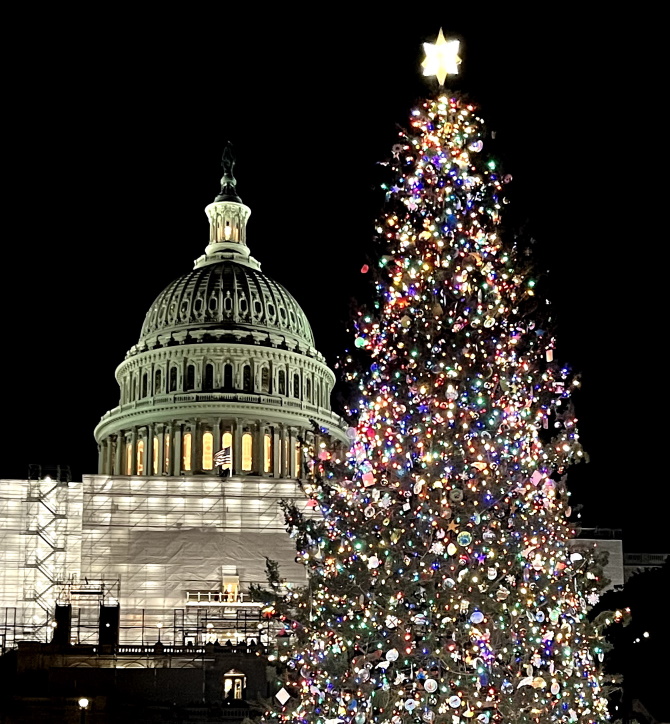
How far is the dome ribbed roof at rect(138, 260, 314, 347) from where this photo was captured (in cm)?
11394

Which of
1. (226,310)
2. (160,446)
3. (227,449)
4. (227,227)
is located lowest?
(227,449)

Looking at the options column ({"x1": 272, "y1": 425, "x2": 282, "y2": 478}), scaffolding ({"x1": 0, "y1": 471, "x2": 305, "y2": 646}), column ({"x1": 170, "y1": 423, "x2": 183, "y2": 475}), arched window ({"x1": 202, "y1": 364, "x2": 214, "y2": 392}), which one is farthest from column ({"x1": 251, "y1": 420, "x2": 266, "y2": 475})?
scaffolding ({"x1": 0, "y1": 471, "x2": 305, "y2": 646})

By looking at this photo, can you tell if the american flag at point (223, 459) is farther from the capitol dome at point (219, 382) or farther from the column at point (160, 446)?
the column at point (160, 446)

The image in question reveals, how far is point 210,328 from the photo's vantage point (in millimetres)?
112625

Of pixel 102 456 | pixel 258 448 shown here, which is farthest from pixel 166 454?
pixel 102 456

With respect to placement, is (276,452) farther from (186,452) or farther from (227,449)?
(186,452)

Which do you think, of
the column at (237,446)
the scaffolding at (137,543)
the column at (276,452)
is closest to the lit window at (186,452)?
the column at (237,446)

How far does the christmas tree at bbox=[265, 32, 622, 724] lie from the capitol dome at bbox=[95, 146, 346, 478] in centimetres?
7730

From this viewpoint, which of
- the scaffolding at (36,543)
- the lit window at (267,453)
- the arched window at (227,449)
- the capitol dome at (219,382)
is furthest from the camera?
the capitol dome at (219,382)

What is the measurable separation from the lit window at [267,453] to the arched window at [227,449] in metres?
2.67

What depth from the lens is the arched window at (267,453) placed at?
105 meters

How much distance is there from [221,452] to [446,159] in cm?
7787

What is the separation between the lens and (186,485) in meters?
87.6

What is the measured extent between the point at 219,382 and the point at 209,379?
930mm
